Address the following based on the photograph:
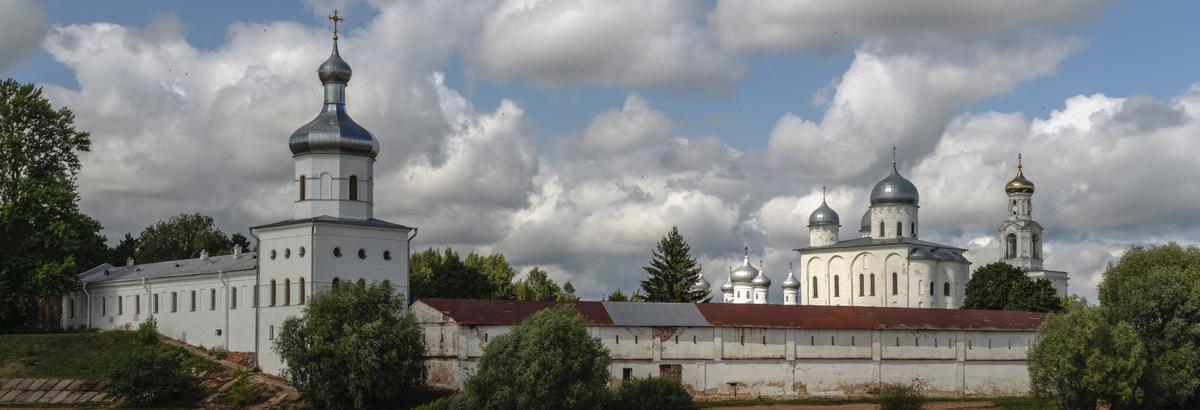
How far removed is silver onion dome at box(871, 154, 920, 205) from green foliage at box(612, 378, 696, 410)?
127ft

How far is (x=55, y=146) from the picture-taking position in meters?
51.9

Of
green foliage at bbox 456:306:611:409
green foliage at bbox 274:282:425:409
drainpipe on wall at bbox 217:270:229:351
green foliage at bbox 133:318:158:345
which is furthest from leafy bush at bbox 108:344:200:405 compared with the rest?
green foliage at bbox 456:306:611:409

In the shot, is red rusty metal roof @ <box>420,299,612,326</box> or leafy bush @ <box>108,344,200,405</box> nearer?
leafy bush @ <box>108,344,200,405</box>

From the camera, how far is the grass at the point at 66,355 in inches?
1729

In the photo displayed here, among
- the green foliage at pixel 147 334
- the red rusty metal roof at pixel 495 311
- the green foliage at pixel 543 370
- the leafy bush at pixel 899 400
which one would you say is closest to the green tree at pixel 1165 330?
the leafy bush at pixel 899 400

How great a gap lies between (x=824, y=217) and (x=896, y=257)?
6.75 meters

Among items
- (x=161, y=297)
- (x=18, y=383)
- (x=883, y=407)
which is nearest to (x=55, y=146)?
(x=161, y=297)

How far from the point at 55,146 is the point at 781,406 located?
28430mm

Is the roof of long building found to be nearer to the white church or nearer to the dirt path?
the white church

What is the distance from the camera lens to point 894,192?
75375mm

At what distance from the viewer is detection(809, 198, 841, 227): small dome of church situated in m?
79.1

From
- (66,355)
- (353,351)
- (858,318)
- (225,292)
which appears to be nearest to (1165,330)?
(858,318)

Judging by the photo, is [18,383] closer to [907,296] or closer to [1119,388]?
[1119,388]

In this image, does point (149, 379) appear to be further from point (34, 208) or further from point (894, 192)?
point (894, 192)
